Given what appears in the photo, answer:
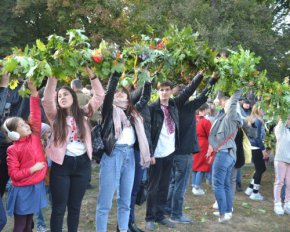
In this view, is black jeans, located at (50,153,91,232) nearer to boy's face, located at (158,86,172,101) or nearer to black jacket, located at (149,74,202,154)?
black jacket, located at (149,74,202,154)

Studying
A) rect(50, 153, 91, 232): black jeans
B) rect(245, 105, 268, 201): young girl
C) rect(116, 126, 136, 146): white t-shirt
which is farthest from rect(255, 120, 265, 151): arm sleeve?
rect(50, 153, 91, 232): black jeans

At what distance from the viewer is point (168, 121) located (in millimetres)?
5762

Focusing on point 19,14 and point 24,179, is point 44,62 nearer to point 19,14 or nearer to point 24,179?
point 24,179

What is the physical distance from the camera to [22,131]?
4.28 m

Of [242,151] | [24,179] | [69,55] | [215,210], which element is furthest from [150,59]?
[215,210]

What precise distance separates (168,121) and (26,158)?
Answer: 228 cm

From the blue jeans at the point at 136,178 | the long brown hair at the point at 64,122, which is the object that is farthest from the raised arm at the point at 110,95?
the blue jeans at the point at 136,178

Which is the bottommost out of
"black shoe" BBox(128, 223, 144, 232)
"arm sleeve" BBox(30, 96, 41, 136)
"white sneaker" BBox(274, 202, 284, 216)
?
"black shoe" BBox(128, 223, 144, 232)

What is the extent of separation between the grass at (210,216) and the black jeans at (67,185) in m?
1.40

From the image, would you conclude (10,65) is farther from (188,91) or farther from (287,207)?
(287,207)

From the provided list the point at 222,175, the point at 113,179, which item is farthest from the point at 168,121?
the point at 113,179

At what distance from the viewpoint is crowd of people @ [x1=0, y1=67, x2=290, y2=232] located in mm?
4234

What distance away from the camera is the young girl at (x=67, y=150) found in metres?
4.18

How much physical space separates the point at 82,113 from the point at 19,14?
19.9m
